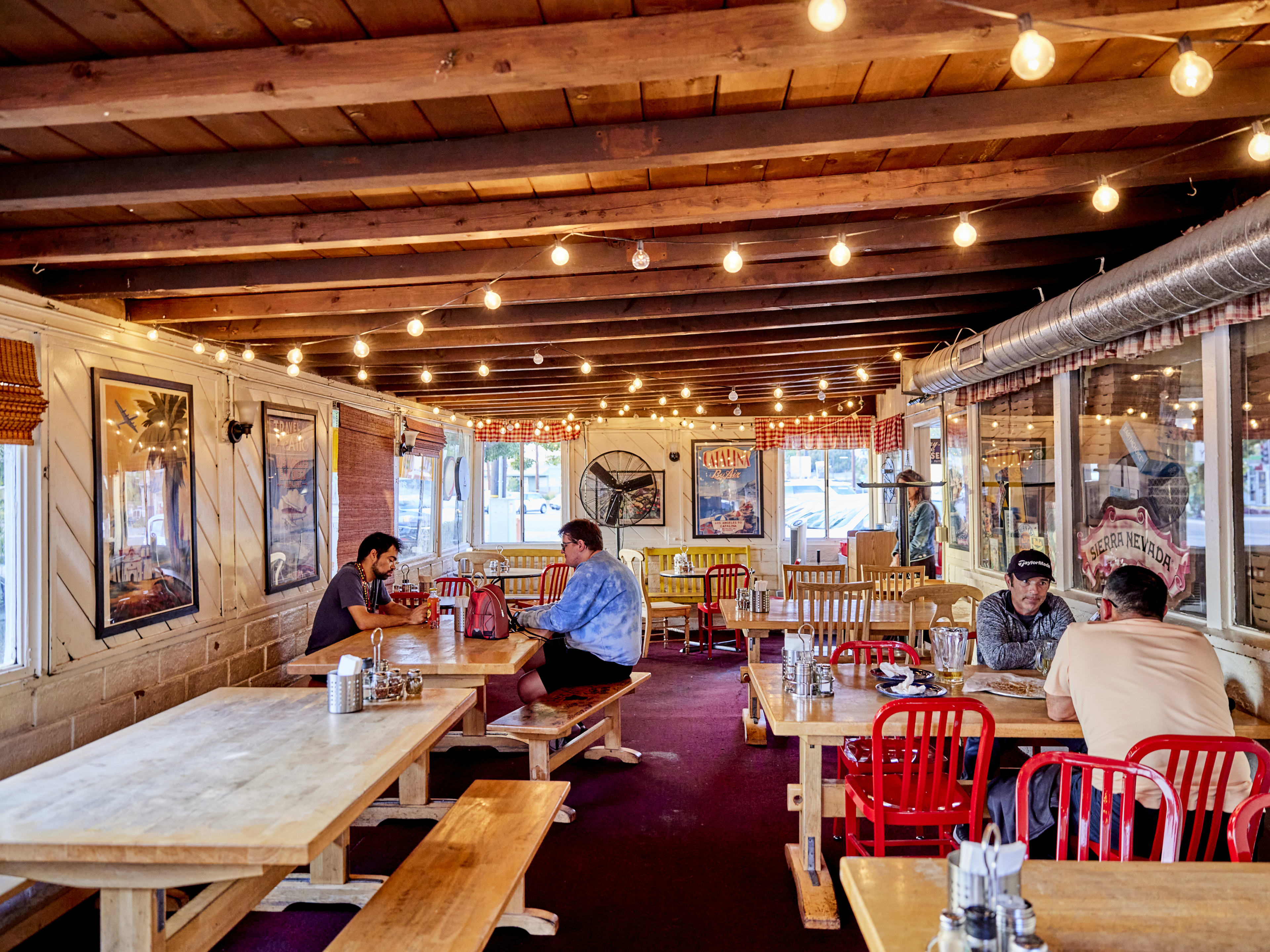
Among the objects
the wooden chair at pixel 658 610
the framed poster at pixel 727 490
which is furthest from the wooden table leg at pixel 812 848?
the framed poster at pixel 727 490

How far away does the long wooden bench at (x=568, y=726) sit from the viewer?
13.0 ft

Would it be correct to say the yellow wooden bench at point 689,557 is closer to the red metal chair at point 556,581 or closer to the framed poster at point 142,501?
the red metal chair at point 556,581

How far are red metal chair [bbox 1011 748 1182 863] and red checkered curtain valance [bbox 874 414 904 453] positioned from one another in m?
6.69

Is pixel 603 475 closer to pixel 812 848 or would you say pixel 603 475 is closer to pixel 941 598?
pixel 941 598

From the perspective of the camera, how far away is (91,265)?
4.22 m

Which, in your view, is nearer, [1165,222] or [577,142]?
[577,142]

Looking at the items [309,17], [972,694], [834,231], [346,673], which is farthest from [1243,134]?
[346,673]

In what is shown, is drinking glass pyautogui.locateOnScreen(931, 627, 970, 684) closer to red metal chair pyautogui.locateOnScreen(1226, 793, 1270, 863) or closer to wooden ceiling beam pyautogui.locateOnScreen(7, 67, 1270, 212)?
red metal chair pyautogui.locateOnScreen(1226, 793, 1270, 863)

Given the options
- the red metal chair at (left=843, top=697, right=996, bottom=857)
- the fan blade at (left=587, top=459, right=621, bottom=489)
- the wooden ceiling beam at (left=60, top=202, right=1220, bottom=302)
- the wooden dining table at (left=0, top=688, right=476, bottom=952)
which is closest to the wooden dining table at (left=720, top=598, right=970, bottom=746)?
the red metal chair at (left=843, top=697, right=996, bottom=857)

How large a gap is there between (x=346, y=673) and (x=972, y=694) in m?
2.59

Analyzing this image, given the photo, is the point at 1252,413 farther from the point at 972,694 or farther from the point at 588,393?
the point at 588,393

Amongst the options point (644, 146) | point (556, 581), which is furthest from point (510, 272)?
point (556, 581)

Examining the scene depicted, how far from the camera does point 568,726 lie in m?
4.00

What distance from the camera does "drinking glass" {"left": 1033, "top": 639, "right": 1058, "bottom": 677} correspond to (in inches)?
147
